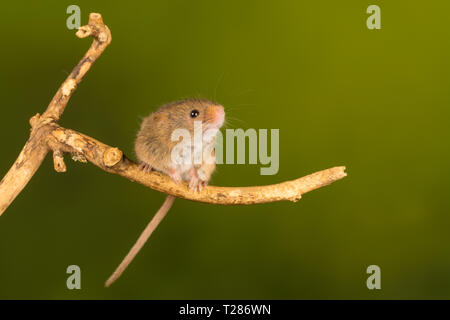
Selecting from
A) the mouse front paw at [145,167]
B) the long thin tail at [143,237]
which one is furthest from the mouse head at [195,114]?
the long thin tail at [143,237]

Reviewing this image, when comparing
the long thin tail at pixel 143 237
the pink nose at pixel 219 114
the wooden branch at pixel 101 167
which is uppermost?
the pink nose at pixel 219 114

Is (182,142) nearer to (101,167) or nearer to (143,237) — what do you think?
(101,167)

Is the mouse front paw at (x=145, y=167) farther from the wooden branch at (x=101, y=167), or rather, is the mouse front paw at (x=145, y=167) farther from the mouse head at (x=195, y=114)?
the mouse head at (x=195, y=114)

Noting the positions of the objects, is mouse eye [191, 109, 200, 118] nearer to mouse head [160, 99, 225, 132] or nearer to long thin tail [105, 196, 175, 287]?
mouse head [160, 99, 225, 132]

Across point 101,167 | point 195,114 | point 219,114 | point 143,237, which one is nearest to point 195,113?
point 195,114

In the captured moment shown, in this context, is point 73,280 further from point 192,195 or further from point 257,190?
point 257,190

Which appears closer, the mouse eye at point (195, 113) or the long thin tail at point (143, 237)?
the mouse eye at point (195, 113)
